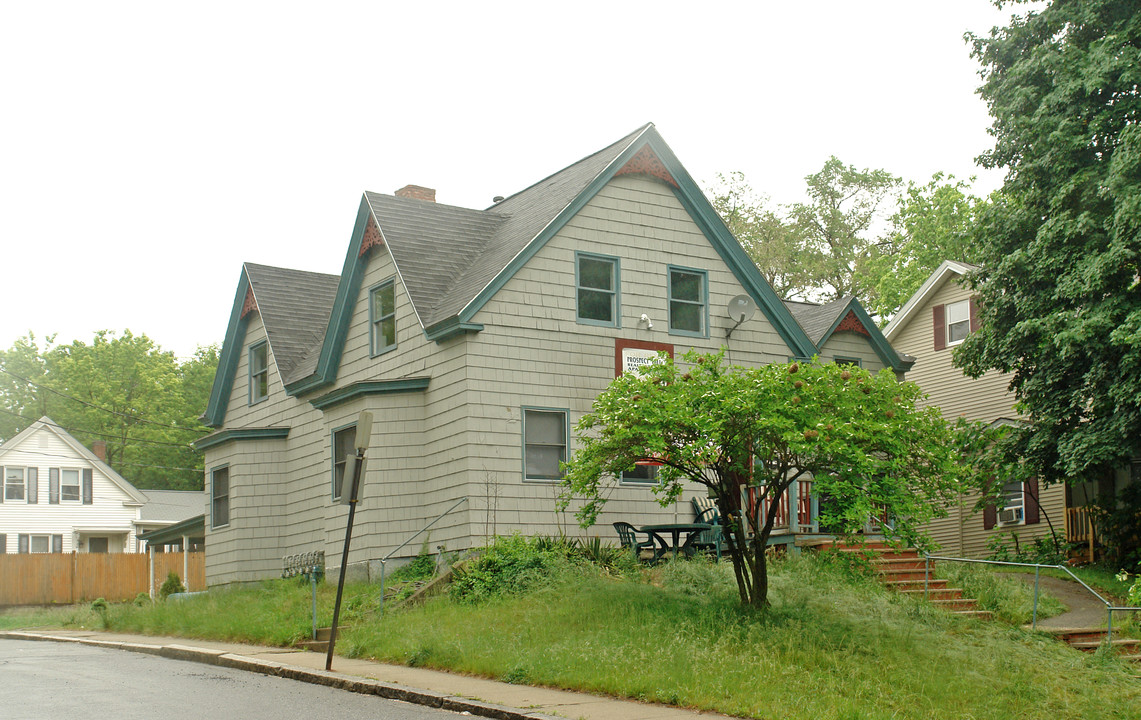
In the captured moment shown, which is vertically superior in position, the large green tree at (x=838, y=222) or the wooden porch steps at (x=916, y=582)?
the large green tree at (x=838, y=222)

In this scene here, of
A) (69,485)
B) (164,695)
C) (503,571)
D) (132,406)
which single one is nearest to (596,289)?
(503,571)

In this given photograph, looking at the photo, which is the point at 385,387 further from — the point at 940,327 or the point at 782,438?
the point at 940,327

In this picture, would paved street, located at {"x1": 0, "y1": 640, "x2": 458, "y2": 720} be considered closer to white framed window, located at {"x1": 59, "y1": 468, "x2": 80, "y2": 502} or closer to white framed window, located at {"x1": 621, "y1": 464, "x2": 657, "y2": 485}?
white framed window, located at {"x1": 621, "y1": 464, "x2": 657, "y2": 485}

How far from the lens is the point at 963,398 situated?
32.2 metres

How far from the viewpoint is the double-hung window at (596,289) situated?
21734 mm

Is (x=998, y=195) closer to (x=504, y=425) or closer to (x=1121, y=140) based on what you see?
(x=1121, y=140)

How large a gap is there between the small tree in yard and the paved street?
4655mm

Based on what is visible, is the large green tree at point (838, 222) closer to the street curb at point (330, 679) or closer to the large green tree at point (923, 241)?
the large green tree at point (923, 241)

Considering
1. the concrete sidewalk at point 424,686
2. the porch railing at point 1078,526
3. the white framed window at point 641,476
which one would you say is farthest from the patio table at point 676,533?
the porch railing at point 1078,526

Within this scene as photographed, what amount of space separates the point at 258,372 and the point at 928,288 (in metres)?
18.9

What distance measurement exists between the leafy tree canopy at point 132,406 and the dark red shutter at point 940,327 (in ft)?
149

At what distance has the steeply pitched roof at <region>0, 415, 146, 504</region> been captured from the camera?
5150cm

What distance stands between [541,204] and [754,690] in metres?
13.9

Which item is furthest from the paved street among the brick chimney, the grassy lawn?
the brick chimney
